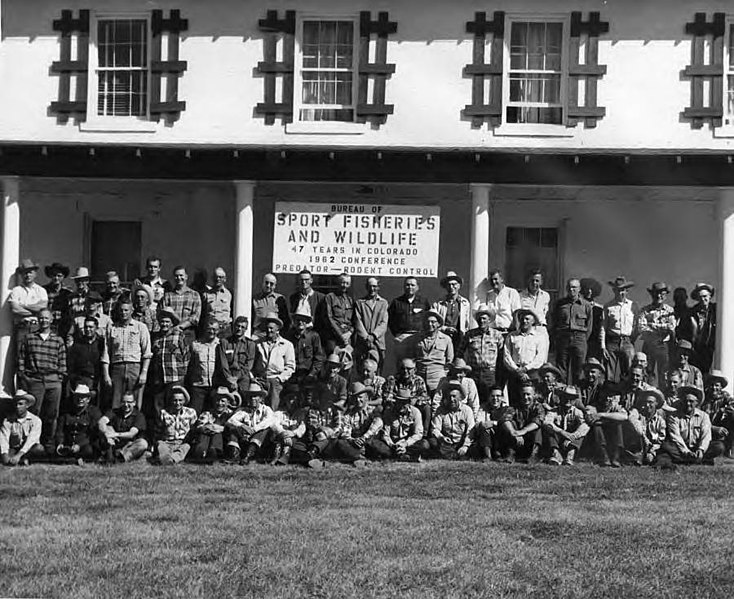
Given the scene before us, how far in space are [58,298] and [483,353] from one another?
17.5 feet

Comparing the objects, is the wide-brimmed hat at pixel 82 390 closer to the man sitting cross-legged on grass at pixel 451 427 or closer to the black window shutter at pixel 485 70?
the man sitting cross-legged on grass at pixel 451 427

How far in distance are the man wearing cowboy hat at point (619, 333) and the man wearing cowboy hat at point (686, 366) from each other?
1.76 ft

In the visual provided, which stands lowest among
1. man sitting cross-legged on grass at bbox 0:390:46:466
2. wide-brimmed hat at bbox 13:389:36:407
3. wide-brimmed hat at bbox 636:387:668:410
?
man sitting cross-legged on grass at bbox 0:390:46:466

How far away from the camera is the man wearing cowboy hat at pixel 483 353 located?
720 inches

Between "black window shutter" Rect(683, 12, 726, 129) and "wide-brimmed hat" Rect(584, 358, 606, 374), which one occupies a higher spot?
"black window shutter" Rect(683, 12, 726, 129)

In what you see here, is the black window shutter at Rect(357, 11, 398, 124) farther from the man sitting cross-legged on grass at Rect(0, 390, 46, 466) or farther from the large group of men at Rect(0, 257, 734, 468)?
the man sitting cross-legged on grass at Rect(0, 390, 46, 466)

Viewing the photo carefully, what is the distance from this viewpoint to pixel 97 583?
12.6m

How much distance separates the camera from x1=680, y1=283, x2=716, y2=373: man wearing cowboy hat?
64.3ft

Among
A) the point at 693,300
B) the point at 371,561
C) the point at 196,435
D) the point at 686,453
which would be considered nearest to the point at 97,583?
the point at 371,561

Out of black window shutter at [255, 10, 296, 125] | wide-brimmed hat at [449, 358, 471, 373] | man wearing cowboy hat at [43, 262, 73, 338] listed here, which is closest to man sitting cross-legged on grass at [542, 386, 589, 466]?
wide-brimmed hat at [449, 358, 471, 373]

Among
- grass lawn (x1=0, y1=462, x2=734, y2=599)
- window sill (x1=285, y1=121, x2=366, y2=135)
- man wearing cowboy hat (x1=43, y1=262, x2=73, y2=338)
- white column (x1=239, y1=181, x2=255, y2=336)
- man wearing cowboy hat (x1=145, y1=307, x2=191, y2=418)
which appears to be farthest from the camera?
window sill (x1=285, y1=121, x2=366, y2=135)

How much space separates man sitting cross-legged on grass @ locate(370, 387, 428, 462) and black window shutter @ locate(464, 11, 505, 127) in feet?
16.2

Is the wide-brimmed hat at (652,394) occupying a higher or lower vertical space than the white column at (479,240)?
lower

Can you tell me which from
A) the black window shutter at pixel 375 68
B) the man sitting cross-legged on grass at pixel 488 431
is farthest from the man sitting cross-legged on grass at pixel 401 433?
the black window shutter at pixel 375 68
